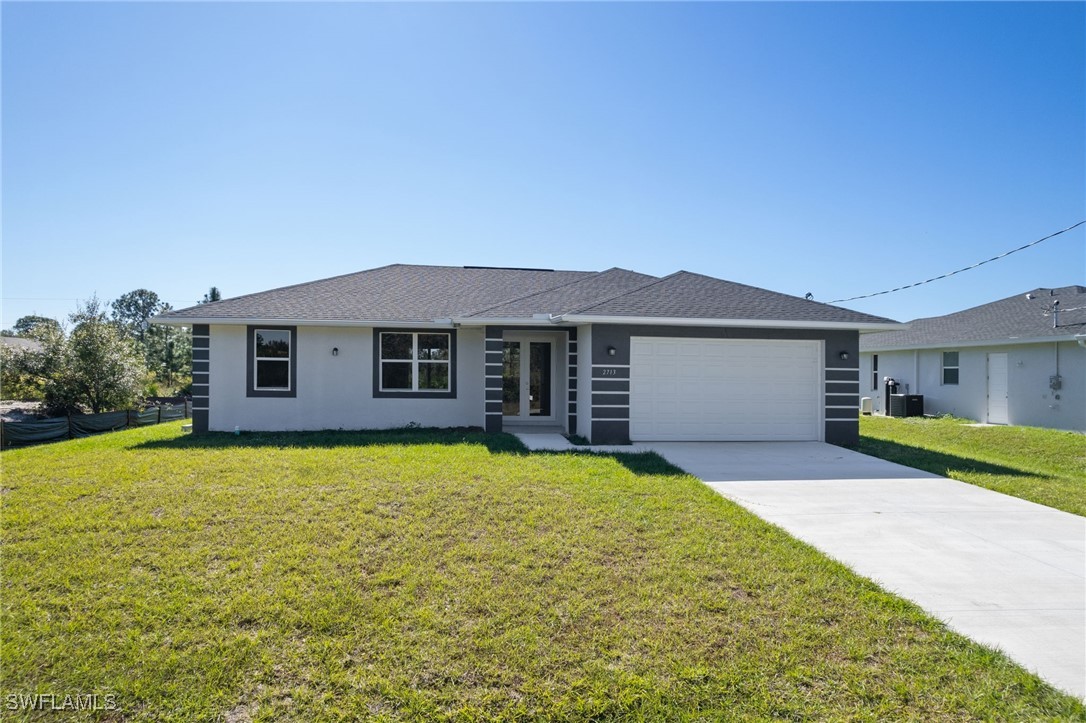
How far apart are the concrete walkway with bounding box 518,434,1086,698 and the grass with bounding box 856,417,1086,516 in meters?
0.62

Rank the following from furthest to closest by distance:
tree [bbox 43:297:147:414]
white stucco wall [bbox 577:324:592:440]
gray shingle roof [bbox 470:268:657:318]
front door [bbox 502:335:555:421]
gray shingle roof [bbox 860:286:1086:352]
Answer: tree [bbox 43:297:147:414], gray shingle roof [bbox 860:286:1086:352], front door [bbox 502:335:555:421], gray shingle roof [bbox 470:268:657:318], white stucco wall [bbox 577:324:592:440]

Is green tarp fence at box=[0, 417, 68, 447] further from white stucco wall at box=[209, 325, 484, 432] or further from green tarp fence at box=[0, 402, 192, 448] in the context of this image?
white stucco wall at box=[209, 325, 484, 432]

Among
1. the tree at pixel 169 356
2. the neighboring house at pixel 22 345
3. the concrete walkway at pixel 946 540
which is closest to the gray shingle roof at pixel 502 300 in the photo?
the concrete walkway at pixel 946 540

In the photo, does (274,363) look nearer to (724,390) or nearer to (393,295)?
(393,295)

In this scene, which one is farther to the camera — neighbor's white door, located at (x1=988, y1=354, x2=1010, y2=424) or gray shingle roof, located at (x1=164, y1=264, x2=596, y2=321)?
neighbor's white door, located at (x1=988, y1=354, x2=1010, y2=424)

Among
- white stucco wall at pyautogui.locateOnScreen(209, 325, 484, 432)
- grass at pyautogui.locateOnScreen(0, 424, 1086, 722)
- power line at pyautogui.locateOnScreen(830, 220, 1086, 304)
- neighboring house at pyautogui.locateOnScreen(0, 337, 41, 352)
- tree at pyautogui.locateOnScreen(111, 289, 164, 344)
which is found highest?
tree at pyautogui.locateOnScreen(111, 289, 164, 344)

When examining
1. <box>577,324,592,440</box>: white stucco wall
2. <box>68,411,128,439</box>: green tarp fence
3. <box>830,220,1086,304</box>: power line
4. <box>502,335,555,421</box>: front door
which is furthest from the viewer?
<box>68,411,128,439</box>: green tarp fence

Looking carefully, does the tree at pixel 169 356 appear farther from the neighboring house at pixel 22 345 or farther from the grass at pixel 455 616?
the grass at pixel 455 616

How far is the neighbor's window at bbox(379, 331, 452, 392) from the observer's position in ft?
44.0

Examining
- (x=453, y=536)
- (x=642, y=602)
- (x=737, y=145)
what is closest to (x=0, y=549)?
(x=453, y=536)

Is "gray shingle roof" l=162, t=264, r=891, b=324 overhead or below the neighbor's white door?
overhead

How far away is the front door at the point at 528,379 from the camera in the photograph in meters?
14.0

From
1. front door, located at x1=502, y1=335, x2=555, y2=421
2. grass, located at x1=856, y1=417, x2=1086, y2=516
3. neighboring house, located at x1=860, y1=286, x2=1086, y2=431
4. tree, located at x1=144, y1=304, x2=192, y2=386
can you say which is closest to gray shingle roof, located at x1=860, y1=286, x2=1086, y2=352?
neighboring house, located at x1=860, y1=286, x2=1086, y2=431

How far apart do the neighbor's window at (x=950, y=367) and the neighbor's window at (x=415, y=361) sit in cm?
1655
